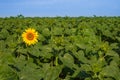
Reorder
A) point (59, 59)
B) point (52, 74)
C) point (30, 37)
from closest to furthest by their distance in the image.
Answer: point (52, 74)
point (59, 59)
point (30, 37)

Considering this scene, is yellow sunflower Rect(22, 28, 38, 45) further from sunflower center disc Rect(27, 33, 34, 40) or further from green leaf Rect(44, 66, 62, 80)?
green leaf Rect(44, 66, 62, 80)

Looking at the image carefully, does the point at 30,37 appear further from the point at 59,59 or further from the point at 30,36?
the point at 59,59

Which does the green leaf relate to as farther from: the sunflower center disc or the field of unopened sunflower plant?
the sunflower center disc

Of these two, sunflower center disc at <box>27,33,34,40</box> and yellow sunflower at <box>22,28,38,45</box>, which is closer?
yellow sunflower at <box>22,28,38,45</box>

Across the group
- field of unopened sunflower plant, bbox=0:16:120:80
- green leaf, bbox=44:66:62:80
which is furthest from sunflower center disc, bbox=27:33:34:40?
green leaf, bbox=44:66:62:80

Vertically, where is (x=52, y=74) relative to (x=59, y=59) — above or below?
above

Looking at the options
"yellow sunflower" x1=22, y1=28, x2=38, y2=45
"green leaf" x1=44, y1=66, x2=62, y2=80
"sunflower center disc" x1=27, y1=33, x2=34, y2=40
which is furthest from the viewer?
"sunflower center disc" x1=27, y1=33, x2=34, y2=40

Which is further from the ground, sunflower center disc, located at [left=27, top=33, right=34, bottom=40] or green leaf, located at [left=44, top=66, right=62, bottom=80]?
green leaf, located at [left=44, top=66, right=62, bottom=80]

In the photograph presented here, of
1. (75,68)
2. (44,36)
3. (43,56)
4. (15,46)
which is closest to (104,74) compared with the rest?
(75,68)

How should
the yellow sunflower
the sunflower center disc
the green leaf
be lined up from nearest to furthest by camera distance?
the green leaf
the yellow sunflower
the sunflower center disc

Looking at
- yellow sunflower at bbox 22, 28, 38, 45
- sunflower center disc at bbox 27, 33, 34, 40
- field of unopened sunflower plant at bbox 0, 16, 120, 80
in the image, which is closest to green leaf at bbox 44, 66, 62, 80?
field of unopened sunflower plant at bbox 0, 16, 120, 80

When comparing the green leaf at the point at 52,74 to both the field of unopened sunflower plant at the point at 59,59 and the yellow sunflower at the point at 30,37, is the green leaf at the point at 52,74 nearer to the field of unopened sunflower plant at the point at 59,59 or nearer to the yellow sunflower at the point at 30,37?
the field of unopened sunflower plant at the point at 59,59

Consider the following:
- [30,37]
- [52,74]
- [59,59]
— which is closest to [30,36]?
[30,37]

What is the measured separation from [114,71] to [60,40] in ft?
5.33
